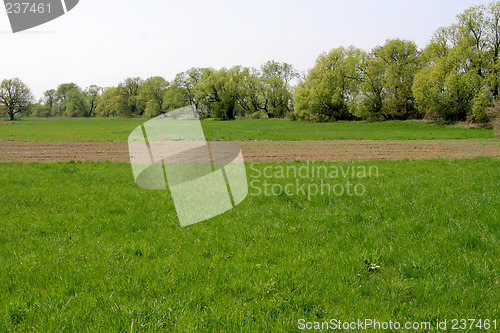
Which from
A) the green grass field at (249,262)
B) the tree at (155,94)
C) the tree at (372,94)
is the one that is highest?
the tree at (155,94)

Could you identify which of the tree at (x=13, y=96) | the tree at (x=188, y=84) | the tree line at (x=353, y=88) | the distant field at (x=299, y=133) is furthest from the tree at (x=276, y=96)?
the tree at (x=13, y=96)

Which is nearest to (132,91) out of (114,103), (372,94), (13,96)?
(114,103)

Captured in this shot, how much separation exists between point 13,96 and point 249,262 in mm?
129928

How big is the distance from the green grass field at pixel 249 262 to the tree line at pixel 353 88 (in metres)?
29.3

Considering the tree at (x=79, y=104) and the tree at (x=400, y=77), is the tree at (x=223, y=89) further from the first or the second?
the tree at (x=79, y=104)

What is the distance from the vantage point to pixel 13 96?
345 feet

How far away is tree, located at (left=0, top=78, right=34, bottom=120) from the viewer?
104375 millimetres

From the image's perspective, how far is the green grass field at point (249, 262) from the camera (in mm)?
4008

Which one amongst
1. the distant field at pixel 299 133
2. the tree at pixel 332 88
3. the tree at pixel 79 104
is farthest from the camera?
the tree at pixel 79 104

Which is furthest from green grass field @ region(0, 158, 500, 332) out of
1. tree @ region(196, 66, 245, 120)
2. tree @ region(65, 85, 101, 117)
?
tree @ region(65, 85, 101, 117)

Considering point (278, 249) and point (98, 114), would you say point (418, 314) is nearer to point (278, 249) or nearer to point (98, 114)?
point (278, 249)

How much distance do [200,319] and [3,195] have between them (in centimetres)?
935

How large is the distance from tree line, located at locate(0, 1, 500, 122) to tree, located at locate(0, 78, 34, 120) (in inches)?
11.6

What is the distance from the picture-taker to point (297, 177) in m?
12.8
